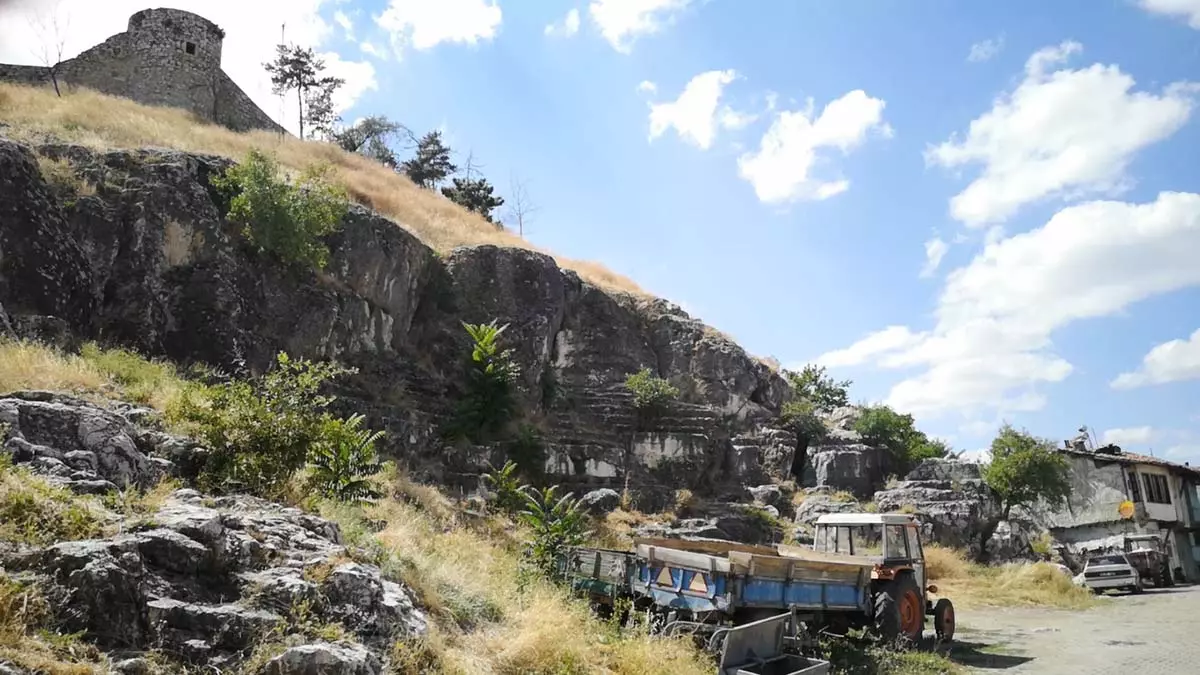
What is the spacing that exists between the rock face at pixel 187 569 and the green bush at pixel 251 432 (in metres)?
0.48

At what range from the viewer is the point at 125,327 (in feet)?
52.5

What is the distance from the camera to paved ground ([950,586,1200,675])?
1176 cm

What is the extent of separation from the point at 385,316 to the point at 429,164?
26.7 metres

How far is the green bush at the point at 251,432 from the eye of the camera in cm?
825

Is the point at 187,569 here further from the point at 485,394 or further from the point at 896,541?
the point at 485,394

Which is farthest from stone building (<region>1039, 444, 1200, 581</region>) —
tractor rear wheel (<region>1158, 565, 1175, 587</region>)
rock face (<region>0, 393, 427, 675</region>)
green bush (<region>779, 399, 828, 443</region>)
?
rock face (<region>0, 393, 427, 675</region>)

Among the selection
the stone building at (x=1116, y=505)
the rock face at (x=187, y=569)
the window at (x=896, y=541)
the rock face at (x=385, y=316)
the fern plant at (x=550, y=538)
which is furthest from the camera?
the stone building at (x=1116, y=505)

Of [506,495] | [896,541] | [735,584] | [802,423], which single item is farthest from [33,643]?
[802,423]

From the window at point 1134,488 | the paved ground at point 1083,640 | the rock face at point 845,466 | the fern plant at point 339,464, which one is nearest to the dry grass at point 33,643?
the fern plant at point 339,464

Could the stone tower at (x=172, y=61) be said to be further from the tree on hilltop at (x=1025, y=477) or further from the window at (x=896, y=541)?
the tree on hilltop at (x=1025, y=477)

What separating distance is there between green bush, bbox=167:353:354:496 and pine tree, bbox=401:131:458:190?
39.5m

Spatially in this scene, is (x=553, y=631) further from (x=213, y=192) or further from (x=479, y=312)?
(x=479, y=312)

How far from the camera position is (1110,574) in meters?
25.2

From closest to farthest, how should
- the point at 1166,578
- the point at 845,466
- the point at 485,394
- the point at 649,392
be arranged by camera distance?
the point at 485,394 → the point at 649,392 → the point at 845,466 → the point at 1166,578
